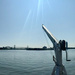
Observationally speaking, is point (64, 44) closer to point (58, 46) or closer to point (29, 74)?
point (58, 46)

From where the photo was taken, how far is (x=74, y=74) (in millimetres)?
29047

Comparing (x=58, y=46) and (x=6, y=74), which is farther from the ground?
(x=58, y=46)

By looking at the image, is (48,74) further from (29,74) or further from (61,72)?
(61,72)

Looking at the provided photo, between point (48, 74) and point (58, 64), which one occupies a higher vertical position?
point (58, 64)

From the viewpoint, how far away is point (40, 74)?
1162 inches

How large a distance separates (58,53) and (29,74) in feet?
61.2

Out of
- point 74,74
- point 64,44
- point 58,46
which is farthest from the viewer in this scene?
point 74,74

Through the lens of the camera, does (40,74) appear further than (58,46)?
Yes

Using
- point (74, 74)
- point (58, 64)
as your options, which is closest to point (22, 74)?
point (74, 74)

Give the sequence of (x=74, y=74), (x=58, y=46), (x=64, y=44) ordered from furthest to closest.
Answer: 1. (x=74, y=74)
2. (x=58, y=46)
3. (x=64, y=44)

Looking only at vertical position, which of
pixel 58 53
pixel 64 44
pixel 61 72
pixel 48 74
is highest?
pixel 64 44

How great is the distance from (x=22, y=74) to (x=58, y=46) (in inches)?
773

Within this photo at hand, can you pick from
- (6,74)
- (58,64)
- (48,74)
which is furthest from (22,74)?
(58,64)

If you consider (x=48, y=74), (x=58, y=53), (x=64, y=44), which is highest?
(x=64, y=44)
